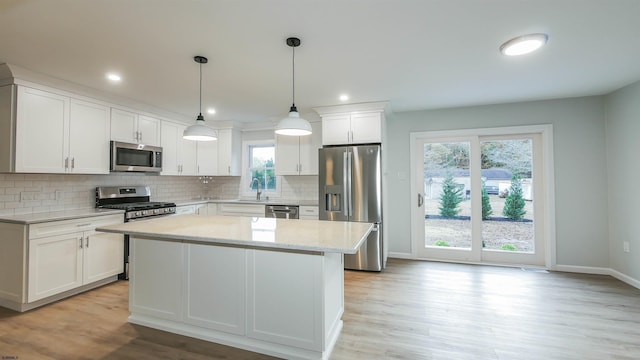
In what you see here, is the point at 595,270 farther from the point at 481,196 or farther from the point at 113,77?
the point at 113,77

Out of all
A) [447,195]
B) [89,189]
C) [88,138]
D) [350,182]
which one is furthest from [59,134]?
[447,195]

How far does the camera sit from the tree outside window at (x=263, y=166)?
543 centimetres

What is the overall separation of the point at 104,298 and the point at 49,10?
272 centimetres

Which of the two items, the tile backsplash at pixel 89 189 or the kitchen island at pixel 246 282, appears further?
the tile backsplash at pixel 89 189

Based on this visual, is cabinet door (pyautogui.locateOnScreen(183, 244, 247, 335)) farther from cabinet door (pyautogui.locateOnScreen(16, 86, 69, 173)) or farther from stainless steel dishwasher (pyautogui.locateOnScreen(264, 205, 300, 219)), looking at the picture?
stainless steel dishwasher (pyautogui.locateOnScreen(264, 205, 300, 219))

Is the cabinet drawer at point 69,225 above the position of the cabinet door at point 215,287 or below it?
above

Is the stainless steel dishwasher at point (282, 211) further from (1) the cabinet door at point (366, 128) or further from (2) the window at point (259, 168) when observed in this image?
(1) the cabinet door at point (366, 128)

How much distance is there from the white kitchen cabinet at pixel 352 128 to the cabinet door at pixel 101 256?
3.01 meters

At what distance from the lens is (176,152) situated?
4.68 m

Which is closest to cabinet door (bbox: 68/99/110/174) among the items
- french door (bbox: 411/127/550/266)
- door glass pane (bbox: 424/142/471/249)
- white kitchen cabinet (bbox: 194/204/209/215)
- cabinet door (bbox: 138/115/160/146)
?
cabinet door (bbox: 138/115/160/146)

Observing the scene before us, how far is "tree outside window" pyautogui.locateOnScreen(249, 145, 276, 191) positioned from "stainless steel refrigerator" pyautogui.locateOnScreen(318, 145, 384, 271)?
156cm

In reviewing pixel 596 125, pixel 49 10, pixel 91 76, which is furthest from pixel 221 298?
pixel 596 125

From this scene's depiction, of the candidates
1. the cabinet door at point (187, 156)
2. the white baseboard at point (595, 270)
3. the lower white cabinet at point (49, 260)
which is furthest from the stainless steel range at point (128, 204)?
the white baseboard at point (595, 270)

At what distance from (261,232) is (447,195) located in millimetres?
3321
